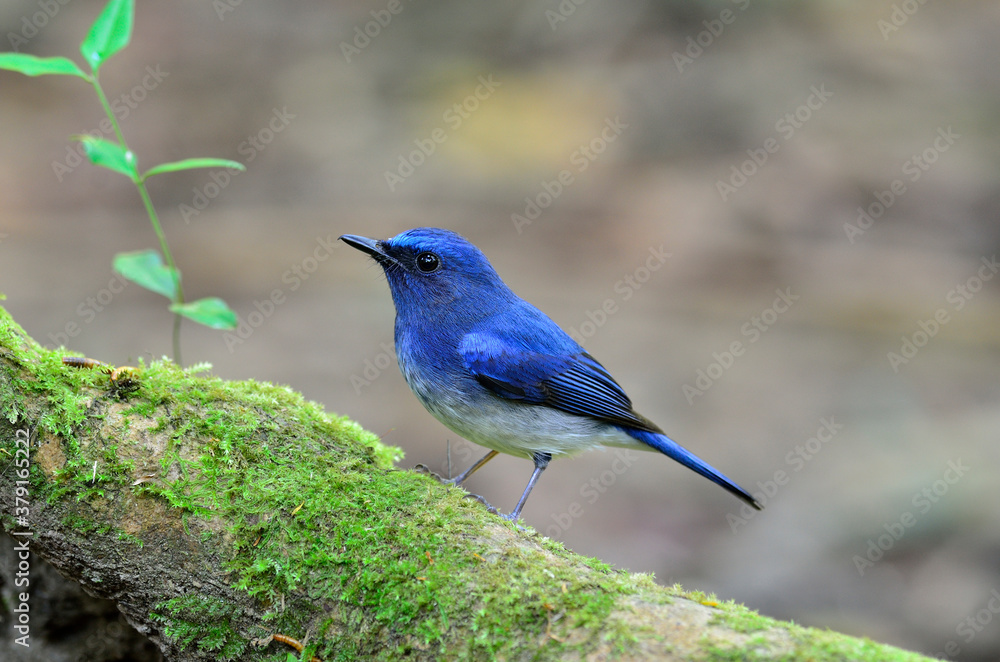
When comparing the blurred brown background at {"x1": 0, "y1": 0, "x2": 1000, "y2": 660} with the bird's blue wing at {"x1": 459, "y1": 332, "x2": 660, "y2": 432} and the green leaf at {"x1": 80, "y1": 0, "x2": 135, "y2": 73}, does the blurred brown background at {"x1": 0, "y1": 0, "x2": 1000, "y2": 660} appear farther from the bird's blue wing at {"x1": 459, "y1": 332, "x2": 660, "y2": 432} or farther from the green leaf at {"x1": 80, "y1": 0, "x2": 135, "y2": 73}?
the green leaf at {"x1": 80, "y1": 0, "x2": 135, "y2": 73}

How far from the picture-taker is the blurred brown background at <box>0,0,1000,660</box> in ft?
33.5

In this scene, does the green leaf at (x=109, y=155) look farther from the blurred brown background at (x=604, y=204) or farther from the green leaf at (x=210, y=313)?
the blurred brown background at (x=604, y=204)

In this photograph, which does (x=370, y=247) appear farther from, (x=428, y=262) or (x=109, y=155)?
(x=109, y=155)

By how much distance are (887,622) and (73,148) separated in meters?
12.3

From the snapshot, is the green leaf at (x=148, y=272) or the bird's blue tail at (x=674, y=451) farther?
the bird's blue tail at (x=674, y=451)

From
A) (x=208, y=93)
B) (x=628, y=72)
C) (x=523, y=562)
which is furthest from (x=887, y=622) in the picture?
(x=208, y=93)

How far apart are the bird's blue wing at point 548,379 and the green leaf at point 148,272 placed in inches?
57.5

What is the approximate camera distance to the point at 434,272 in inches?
180

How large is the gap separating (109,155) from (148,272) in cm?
54

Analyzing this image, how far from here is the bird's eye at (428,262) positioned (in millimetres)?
4574

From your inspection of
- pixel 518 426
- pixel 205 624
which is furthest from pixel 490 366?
pixel 205 624

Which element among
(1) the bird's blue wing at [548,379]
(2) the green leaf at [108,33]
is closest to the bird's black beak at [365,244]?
(1) the bird's blue wing at [548,379]

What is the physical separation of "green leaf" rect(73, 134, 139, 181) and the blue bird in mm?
1172

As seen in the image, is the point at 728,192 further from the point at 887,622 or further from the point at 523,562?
the point at 523,562
